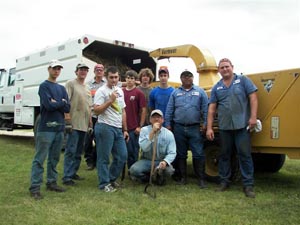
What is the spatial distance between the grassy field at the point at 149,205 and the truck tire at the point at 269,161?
102cm

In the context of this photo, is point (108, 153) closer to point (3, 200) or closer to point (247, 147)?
point (3, 200)

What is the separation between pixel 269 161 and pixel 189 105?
7.74 feet

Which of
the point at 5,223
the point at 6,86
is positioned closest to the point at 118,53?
the point at 6,86

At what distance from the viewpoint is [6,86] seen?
1220 cm

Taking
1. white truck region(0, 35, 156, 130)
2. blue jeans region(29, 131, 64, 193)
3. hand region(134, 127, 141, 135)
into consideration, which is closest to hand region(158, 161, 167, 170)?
hand region(134, 127, 141, 135)

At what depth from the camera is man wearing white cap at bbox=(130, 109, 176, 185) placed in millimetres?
5109

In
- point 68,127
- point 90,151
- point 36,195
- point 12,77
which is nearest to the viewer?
point 36,195

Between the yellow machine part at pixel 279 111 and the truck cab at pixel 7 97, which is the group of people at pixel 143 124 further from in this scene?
the truck cab at pixel 7 97

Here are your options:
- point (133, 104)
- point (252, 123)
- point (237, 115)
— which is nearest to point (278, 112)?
point (252, 123)

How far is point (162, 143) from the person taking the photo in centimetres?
521

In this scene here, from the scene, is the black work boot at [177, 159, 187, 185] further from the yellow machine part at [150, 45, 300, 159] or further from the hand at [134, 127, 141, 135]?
the yellow machine part at [150, 45, 300, 159]

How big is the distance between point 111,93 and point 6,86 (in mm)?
8533

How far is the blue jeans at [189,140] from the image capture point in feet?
17.4

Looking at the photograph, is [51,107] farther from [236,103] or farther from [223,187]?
[223,187]
